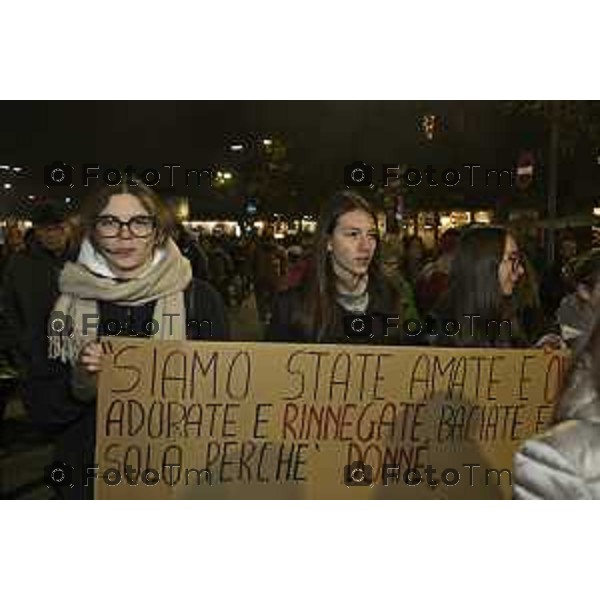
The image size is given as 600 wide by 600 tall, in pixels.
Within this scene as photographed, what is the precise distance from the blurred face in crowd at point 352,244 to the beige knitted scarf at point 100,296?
68 centimetres

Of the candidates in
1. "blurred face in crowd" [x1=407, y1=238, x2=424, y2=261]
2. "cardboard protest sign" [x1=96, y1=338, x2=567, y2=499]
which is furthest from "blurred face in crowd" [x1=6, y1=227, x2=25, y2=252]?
"cardboard protest sign" [x1=96, y1=338, x2=567, y2=499]

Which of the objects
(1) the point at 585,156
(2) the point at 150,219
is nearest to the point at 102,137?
(2) the point at 150,219

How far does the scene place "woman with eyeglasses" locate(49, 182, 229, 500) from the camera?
4.09 metres

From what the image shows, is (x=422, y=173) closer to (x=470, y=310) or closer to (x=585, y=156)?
(x=585, y=156)

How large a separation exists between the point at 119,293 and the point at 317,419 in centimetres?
102

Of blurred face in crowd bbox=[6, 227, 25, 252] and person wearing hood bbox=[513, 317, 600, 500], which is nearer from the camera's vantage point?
person wearing hood bbox=[513, 317, 600, 500]

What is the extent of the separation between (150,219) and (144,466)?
3.49ft

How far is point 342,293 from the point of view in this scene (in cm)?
438

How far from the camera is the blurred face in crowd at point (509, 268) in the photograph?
4.41 meters

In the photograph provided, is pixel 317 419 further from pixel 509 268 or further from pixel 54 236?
pixel 54 236

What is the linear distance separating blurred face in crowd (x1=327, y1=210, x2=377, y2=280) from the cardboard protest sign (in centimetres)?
38

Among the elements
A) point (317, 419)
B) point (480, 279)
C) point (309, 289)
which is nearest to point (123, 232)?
point (309, 289)

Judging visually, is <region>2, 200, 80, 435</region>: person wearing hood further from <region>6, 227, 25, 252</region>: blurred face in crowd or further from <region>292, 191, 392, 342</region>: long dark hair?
<region>6, 227, 25, 252</region>: blurred face in crowd

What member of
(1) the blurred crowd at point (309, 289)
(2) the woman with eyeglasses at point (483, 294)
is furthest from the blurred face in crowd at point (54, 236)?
(2) the woman with eyeglasses at point (483, 294)
